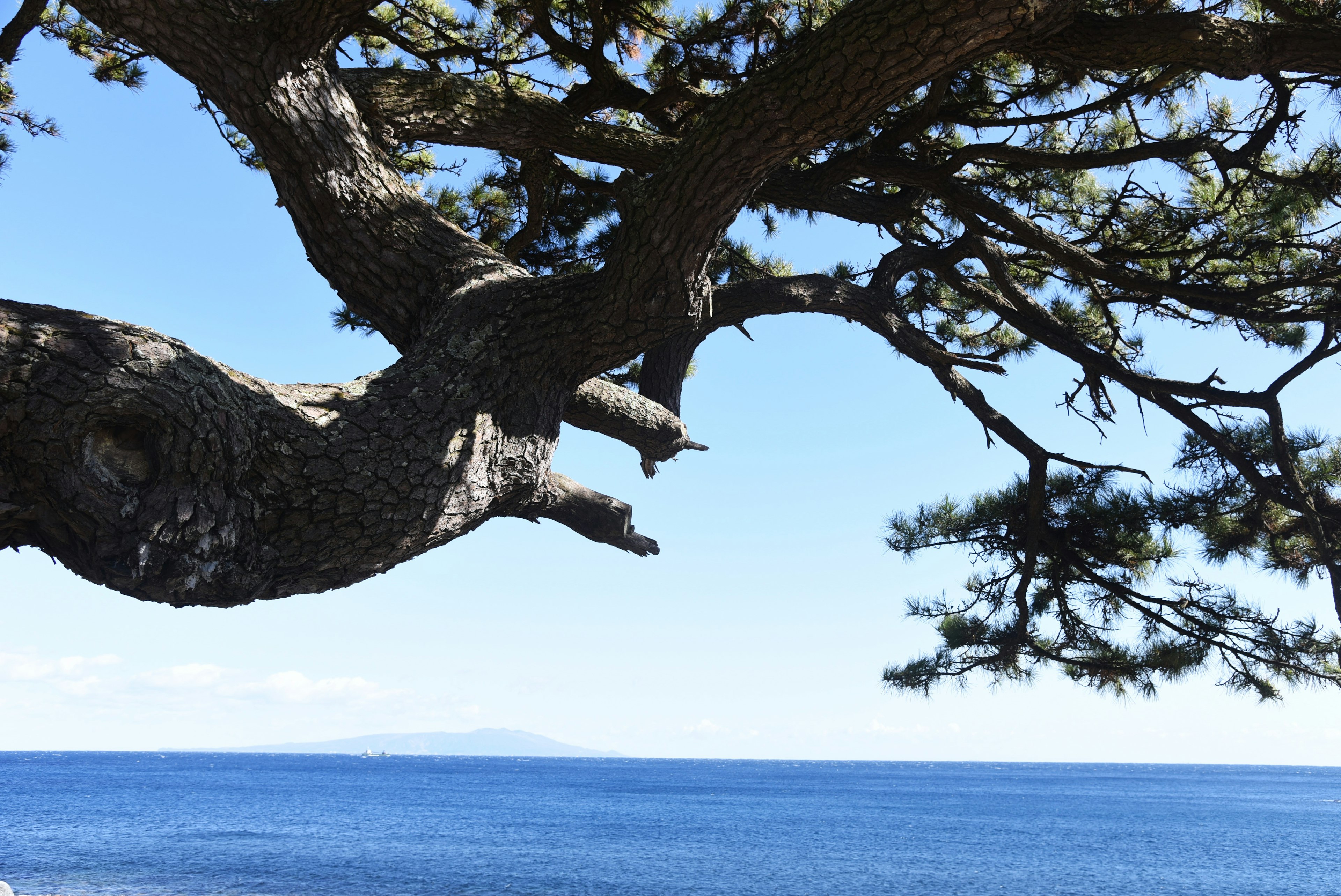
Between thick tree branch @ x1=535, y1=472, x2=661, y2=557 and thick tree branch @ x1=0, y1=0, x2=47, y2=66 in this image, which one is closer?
thick tree branch @ x1=535, y1=472, x2=661, y2=557

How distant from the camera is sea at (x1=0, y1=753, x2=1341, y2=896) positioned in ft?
68.2

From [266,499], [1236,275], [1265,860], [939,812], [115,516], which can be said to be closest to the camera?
[115,516]

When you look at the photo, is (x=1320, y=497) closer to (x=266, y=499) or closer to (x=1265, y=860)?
(x=266, y=499)

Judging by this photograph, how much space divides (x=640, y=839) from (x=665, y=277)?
32.6 m

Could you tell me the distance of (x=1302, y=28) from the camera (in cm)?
227

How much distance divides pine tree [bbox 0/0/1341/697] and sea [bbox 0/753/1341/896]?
18.0 metres

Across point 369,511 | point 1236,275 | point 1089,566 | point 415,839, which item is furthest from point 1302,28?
point 415,839

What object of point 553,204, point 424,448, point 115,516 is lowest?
point 115,516

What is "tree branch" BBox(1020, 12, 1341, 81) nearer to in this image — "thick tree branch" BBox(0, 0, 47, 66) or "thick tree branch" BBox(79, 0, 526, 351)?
"thick tree branch" BBox(79, 0, 526, 351)

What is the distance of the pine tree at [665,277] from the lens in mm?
1720

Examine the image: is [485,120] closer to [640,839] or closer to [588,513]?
[588,513]

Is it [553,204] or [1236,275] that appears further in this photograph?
[553,204]

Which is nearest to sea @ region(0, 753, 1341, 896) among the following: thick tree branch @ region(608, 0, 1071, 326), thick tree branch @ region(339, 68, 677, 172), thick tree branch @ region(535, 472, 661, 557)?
thick tree branch @ region(535, 472, 661, 557)

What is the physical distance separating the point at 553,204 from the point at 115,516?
3019mm
